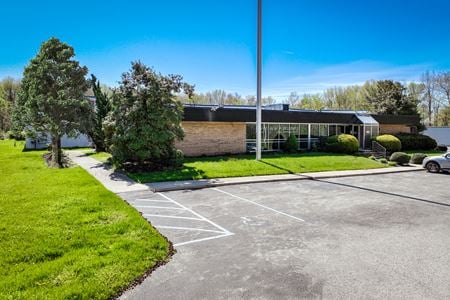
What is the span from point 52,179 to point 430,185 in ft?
55.1

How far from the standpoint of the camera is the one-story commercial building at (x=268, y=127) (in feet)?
69.8

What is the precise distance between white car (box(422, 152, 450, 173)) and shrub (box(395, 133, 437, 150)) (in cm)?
1178

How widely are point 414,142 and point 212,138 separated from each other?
21315 millimetres

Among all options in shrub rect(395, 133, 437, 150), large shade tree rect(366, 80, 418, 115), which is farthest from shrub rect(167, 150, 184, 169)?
large shade tree rect(366, 80, 418, 115)

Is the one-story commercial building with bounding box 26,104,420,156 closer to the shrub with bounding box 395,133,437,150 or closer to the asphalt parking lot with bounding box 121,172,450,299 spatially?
the shrub with bounding box 395,133,437,150

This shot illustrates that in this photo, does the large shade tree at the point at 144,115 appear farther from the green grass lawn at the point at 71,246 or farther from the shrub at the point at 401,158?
the shrub at the point at 401,158

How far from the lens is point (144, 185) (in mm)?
12766

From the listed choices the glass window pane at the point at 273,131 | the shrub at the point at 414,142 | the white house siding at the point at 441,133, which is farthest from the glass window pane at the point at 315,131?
the white house siding at the point at 441,133

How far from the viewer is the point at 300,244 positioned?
6.46m

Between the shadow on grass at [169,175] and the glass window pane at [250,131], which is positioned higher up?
the glass window pane at [250,131]

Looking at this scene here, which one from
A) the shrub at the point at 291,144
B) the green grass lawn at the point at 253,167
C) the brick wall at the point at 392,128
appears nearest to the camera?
the green grass lawn at the point at 253,167

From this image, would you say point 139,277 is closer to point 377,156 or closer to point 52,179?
point 52,179

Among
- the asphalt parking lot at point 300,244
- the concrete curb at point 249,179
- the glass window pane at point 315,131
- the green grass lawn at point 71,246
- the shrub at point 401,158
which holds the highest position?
the glass window pane at point 315,131

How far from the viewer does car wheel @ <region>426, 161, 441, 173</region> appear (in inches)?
721
